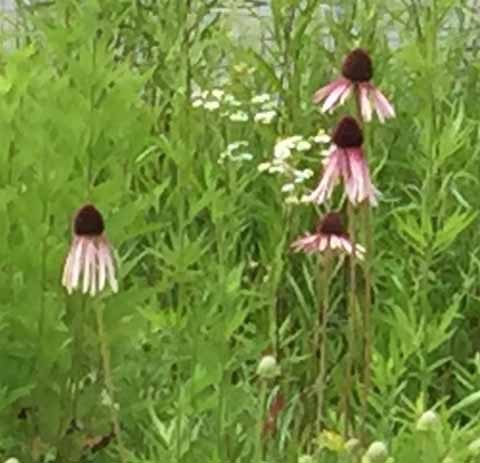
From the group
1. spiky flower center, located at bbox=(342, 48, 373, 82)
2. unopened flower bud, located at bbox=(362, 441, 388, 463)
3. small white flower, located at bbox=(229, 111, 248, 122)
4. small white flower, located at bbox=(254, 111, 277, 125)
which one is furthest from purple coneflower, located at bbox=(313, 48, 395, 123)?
small white flower, located at bbox=(229, 111, 248, 122)

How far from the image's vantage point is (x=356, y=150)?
230cm

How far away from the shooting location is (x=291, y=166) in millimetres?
3262

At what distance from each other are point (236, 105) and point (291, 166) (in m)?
0.34

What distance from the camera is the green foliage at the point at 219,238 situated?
2.67 meters

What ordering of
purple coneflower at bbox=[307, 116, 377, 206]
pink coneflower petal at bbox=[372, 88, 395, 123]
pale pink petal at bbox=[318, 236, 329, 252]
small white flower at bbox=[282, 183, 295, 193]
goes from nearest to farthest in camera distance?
purple coneflower at bbox=[307, 116, 377, 206], pink coneflower petal at bbox=[372, 88, 395, 123], pale pink petal at bbox=[318, 236, 329, 252], small white flower at bbox=[282, 183, 295, 193]

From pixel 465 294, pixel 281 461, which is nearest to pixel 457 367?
pixel 465 294

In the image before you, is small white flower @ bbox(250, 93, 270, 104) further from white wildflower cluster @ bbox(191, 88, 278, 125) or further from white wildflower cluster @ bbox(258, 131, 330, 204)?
white wildflower cluster @ bbox(258, 131, 330, 204)

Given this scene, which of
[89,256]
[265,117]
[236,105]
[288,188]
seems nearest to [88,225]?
[89,256]

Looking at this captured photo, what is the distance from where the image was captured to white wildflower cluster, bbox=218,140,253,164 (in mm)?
3289

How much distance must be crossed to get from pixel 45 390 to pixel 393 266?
29.7 inches

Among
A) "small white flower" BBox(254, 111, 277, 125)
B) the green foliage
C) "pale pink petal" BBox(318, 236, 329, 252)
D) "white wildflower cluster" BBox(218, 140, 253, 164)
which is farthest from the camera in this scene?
"small white flower" BBox(254, 111, 277, 125)

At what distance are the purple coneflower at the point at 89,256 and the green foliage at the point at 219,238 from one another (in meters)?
0.18

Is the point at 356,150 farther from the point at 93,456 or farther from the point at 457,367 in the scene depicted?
the point at 457,367

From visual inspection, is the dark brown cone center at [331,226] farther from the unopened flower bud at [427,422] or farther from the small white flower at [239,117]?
the small white flower at [239,117]
